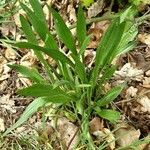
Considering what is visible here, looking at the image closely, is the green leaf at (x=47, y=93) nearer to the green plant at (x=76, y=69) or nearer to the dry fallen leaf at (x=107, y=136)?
the green plant at (x=76, y=69)

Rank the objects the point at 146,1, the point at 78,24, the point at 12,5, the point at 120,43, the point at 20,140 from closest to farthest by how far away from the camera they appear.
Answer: the point at 78,24
the point at 120,43
the point at 20,140
the point at 146,1
the point at 12,5

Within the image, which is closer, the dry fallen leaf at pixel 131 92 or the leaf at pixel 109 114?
the leaf at pixel 109 114

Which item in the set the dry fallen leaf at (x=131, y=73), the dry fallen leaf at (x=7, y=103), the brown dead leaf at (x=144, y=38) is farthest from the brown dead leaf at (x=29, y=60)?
the brown dead leaf at (x=144, y=38)

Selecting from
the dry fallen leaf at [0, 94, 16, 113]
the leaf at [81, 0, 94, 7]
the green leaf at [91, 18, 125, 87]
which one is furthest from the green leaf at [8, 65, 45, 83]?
the leaf at [81, 0, 94, 7]

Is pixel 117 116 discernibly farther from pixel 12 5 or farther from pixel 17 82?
pixel 12 5

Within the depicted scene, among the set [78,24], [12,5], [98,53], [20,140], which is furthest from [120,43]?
[12,5]

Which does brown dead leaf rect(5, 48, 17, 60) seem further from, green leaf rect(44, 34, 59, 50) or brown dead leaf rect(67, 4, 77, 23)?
green leaf rect(44, 34, 59, 50)

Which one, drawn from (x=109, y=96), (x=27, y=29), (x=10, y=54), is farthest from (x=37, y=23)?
(x=10, y=54)

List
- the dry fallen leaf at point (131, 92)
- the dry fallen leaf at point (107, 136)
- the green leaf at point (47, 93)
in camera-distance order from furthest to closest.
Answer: the dry fallen leaf at point (131, 92), the dry fallen leaf at point (107, 136), the green leaf at point (47, 93)
